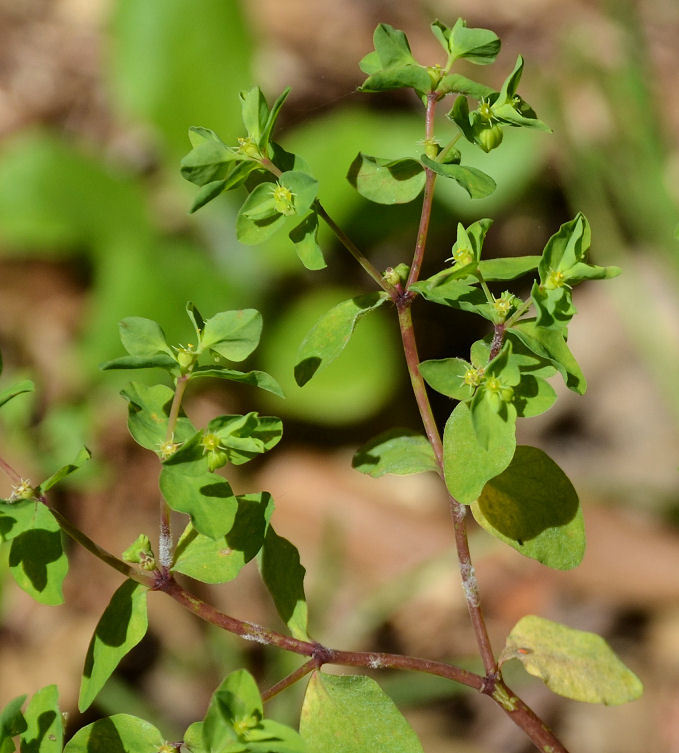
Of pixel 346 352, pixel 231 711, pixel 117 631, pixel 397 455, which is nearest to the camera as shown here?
pixel 231 711

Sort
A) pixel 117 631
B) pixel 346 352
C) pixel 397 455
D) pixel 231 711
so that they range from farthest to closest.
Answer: pixel 346 352, pixel 397 455, pixel 117 631, pixel 231 711

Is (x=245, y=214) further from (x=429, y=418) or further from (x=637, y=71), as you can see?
(x=637, y=71)

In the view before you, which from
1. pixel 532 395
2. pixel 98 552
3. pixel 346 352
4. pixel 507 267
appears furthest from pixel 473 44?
pixel 346 352

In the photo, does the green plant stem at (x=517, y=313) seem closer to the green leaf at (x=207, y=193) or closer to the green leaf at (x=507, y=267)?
the green leaf at (x=507, y=267)

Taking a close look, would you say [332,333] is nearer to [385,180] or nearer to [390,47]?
[385,180]

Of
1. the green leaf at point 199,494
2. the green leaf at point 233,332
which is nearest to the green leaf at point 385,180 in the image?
the green leaf at point 233,332

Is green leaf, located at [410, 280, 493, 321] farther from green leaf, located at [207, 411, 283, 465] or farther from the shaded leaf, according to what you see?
the shaded leaf

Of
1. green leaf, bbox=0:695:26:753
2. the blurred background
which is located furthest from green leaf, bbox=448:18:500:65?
the blurred background
